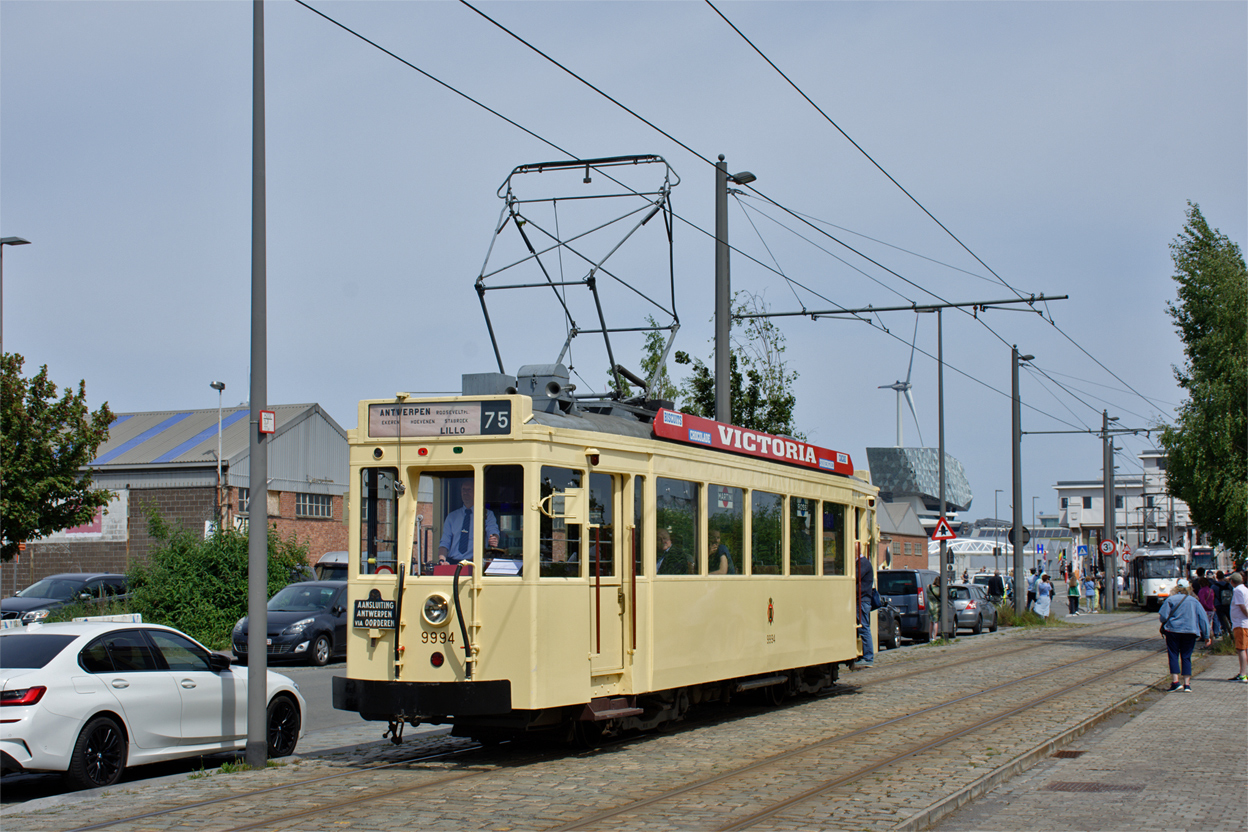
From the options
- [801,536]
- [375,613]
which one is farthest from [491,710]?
[801,536]

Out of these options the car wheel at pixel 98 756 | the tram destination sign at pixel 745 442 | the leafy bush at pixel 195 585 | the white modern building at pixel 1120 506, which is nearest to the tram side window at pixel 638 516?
the tram destination sign at pixel 745 442

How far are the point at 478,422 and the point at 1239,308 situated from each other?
1935cm

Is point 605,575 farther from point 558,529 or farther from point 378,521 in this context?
point 378,521

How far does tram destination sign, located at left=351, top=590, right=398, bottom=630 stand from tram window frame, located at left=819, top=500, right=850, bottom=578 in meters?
6.68

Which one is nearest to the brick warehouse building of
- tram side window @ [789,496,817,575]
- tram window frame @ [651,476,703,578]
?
tram side window @ [789,496,817,575]

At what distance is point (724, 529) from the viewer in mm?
12719

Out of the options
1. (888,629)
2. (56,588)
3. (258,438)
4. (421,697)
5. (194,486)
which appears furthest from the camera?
(194,486)

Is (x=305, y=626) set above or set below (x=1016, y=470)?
below

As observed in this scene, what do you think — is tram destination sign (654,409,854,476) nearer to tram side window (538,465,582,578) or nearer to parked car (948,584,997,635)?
tram side window (538,465,582,578)

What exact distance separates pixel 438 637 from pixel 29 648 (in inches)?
122

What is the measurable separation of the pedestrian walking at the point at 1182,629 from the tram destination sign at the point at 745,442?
14.7ft

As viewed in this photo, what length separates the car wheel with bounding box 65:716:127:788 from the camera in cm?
934

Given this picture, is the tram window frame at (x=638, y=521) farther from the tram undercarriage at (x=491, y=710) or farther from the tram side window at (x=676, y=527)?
the tram undercarriage at (x=491, y=710)

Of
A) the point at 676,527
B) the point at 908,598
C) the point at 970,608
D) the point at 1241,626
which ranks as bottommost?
the point at 970,608
